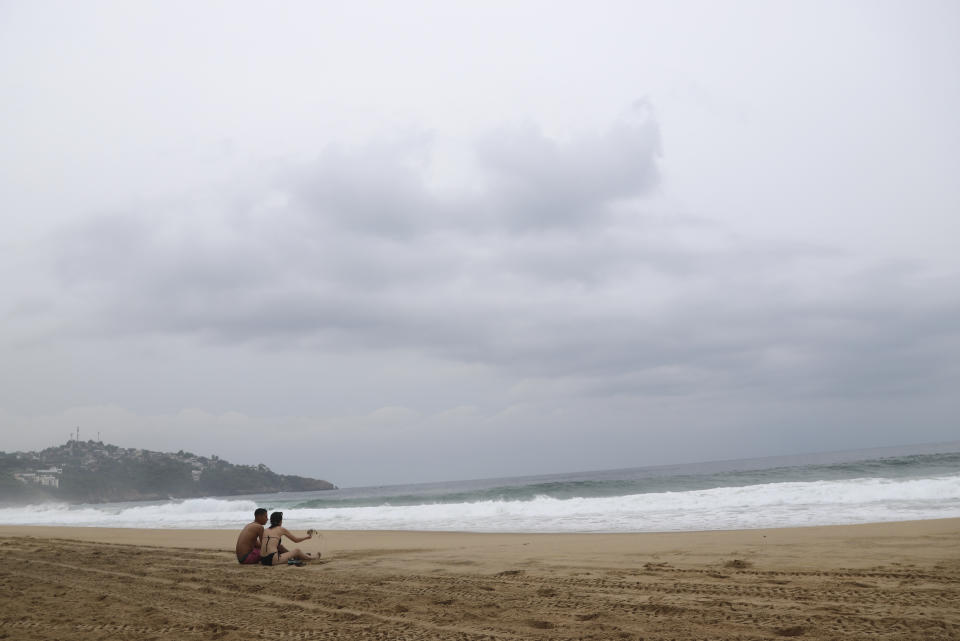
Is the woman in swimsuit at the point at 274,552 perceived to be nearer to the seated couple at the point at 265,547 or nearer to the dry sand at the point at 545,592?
the seated couple at the point at 265,547

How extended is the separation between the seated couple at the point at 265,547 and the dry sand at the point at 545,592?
274 mm

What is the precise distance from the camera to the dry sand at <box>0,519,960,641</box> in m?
5.15

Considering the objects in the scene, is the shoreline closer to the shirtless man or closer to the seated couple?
the seated couple

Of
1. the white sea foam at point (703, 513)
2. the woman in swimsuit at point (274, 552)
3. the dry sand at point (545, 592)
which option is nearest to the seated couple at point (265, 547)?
the woman in swimsuit at point (274, 552)

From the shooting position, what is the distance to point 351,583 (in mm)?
8172

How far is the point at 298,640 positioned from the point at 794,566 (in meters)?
5.92

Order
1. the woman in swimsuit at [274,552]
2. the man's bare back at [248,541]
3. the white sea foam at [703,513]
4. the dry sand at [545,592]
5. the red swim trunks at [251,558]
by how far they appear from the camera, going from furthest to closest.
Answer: the white sea foam at [703,513], the man's bare back at [248,541], the red swim trunks at [251,558], the woman in swimsuit at [274,552], the dry sand at [545,592]

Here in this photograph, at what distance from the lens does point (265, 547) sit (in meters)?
10.7

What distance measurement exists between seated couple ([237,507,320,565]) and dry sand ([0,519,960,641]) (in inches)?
10.8

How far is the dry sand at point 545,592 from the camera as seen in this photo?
5.15 m

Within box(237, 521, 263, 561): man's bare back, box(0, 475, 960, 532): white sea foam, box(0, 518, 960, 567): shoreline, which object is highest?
box(237, 521, 263, 561): man's bare back

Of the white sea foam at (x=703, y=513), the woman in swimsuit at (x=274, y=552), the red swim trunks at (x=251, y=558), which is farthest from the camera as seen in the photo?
the white sea foam at (x=703, y=513)

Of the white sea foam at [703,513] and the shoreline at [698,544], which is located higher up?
the shoreline at [698,544]

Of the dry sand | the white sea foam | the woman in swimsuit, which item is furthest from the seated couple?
the white sea foam
